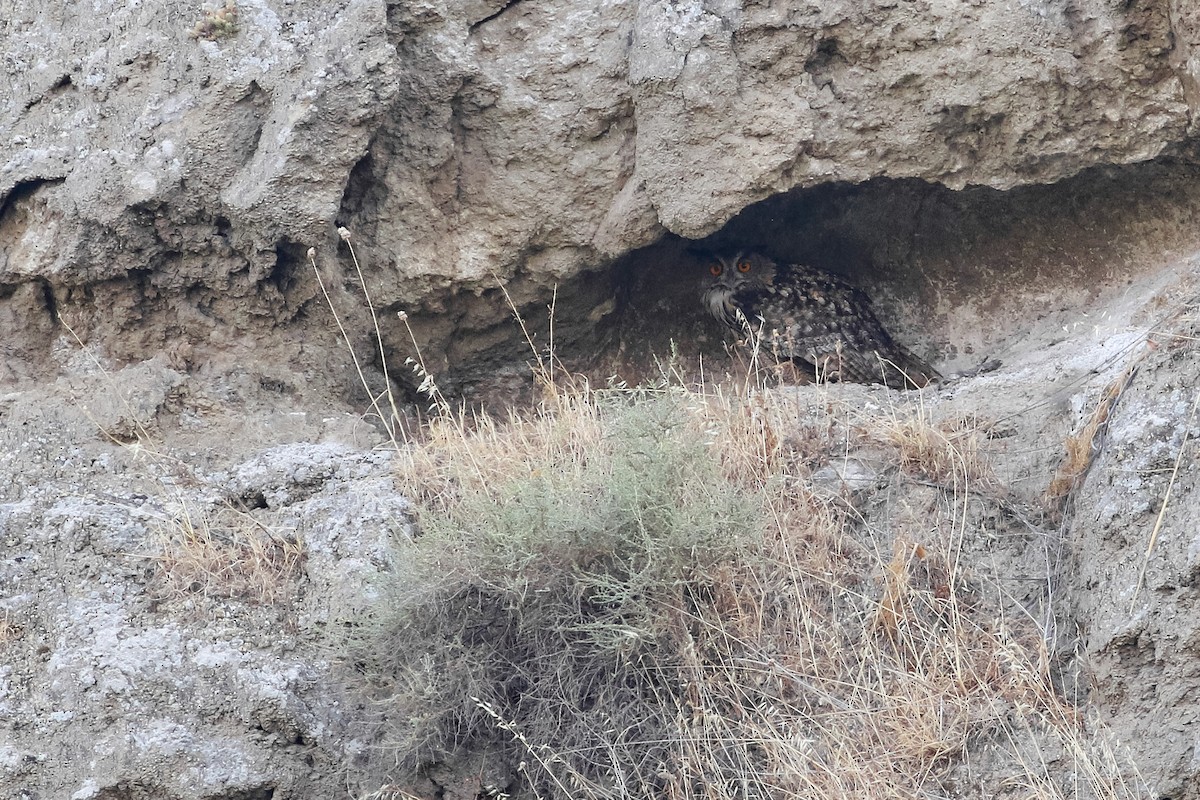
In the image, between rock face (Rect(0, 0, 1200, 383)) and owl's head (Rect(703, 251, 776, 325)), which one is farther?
owl's head (Rect(703, 251, 776, 325))

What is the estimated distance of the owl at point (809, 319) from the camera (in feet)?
19.1

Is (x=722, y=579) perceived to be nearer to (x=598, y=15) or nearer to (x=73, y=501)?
(x=73, y=501)

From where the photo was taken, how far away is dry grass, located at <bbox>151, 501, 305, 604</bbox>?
4.20 meters

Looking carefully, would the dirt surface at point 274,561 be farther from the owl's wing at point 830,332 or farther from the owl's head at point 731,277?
the owl's head at point 731,277

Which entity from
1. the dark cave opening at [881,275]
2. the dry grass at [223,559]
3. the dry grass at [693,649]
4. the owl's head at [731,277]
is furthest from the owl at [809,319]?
the dry grass at [223,559]

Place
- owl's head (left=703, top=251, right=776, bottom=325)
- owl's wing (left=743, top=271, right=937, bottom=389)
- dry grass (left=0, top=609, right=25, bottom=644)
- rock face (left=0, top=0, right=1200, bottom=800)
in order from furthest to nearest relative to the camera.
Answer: owl's head (left=703, top=251, right=776, bottom=325)
owl's wing (left=743, top=271, right=937, bottom=389)
rock face (left=0, top=0, right=1200, bottom=800)
dry grass (left=0, top=609, right=25, bottom=644)

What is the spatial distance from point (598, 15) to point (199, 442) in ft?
8.13

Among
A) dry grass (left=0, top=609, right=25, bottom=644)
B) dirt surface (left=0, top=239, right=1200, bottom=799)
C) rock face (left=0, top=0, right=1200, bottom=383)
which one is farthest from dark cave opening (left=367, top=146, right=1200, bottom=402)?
dry grass (left=0, top=609, right=25, bottom=644)

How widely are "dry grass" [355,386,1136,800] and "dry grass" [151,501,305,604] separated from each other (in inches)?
20.0

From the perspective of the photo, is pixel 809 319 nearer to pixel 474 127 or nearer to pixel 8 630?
pixel 474 127

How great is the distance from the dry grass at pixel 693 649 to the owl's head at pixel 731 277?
81.4 inches

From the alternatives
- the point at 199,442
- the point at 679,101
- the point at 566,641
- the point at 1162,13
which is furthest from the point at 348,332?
the point at 1162,13

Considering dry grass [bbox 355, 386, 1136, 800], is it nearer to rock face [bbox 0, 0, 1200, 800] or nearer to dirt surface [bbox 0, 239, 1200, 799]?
dirt surface [bbox 0, 239, 1200, 799]

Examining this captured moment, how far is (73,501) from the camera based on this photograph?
4.46 meters
